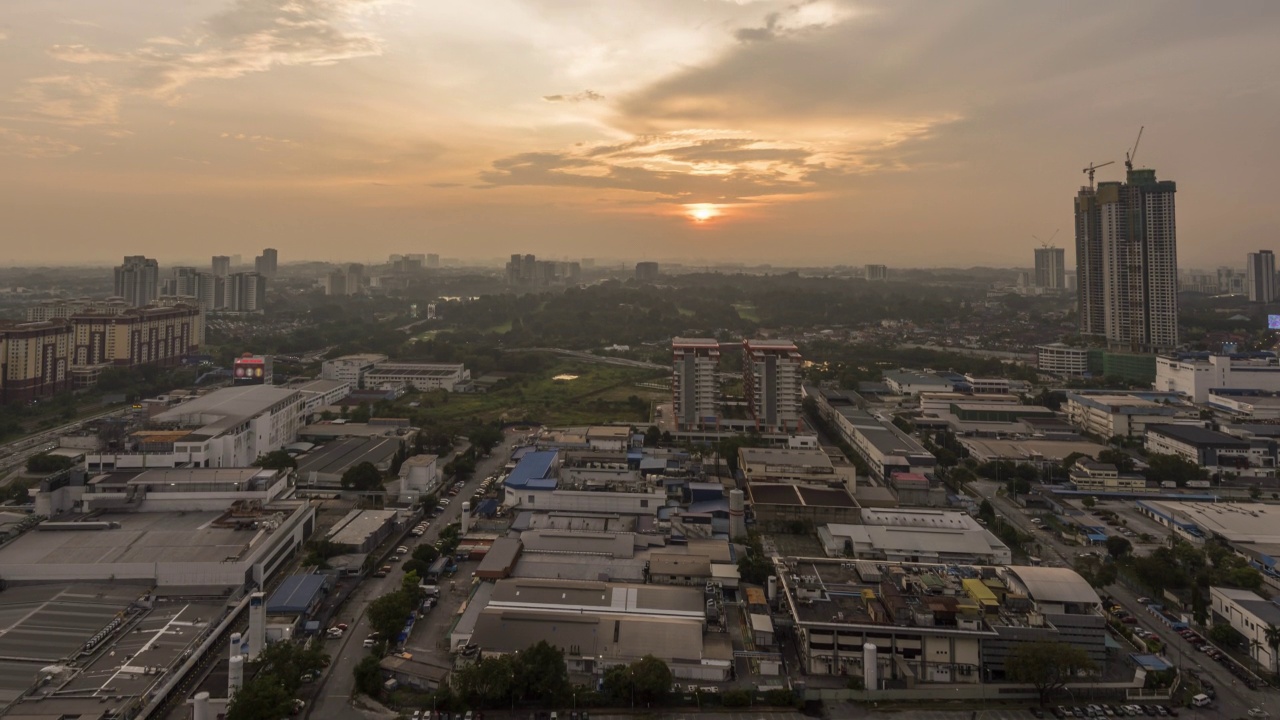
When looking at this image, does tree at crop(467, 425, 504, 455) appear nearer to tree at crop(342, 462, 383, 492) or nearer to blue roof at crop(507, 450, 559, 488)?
blue roof at crop(507, 450, 559, 488)

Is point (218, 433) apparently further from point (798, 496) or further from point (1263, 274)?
point (1263, 274)

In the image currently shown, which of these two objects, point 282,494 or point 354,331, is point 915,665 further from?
point 354,331

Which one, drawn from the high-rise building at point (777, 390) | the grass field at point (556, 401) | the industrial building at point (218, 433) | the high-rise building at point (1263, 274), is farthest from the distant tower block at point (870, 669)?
the high-rise building at point (1263, 274)

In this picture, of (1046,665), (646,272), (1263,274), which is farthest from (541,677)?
(646,272)

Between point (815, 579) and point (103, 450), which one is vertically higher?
point (103, 450)

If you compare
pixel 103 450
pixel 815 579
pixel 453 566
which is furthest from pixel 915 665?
pixel 103 450

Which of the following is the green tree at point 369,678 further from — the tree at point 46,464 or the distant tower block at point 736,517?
the tree at point 46,464
